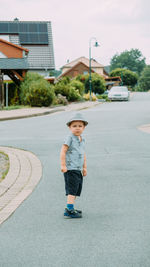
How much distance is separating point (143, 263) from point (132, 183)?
300cm

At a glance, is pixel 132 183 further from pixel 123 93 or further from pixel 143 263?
pixel 123 93

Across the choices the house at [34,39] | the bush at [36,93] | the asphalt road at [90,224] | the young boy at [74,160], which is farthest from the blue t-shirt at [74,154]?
the house at [34,39]

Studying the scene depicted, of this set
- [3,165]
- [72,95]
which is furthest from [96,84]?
[3,165]

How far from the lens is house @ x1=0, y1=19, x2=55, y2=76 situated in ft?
152

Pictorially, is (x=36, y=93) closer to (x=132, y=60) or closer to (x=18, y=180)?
(x=18, y=180)

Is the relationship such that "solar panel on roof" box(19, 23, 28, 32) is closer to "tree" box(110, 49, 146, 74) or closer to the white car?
the white car

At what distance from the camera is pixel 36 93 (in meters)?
27.8

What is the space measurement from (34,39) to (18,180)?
42.7m

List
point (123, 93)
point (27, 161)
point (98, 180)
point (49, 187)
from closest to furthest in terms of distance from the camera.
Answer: point (49, 187), point (98, 180), point (27, 161), point (123, 93)

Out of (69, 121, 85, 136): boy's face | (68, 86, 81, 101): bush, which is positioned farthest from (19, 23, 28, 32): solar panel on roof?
(69, 121, 85, 136): boy's face

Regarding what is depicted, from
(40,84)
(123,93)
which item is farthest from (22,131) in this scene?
(123,93)

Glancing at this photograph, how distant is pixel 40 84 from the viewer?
2783 cm

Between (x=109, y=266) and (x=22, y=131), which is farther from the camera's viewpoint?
(x=22, y=131)

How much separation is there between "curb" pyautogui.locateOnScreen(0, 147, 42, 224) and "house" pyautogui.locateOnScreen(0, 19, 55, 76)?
1497 inches
